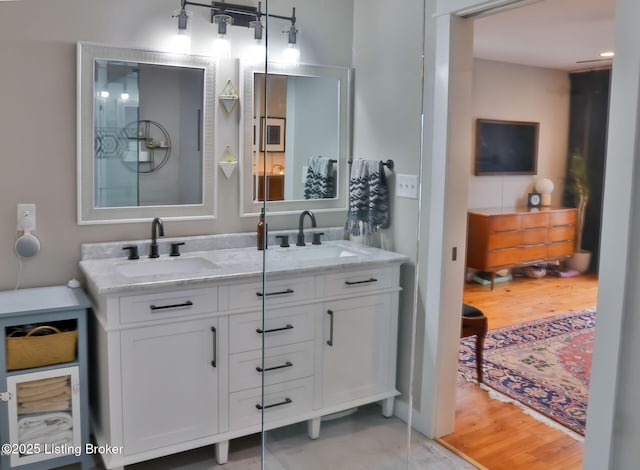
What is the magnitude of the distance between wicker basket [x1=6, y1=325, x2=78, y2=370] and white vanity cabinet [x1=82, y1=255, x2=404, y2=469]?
11cm

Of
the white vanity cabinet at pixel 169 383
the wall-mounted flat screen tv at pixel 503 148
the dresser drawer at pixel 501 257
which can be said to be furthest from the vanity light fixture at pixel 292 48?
the dresser drawer at pixel 501 257

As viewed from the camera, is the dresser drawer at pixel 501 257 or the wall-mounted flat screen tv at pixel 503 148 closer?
the wall-mounted flat screen tv at pixel 503 148

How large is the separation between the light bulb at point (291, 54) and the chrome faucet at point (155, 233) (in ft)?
3.14

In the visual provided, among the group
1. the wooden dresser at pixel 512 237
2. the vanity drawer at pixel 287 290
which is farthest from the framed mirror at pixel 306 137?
the wooden dresser at pixel 512 237

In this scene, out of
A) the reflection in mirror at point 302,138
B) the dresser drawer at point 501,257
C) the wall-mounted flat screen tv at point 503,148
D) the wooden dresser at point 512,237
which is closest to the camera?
the reflection in mirror at point 302,138

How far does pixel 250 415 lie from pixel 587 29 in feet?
8.71

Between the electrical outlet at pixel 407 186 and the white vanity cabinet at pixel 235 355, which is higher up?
the electrical outlet at pixel 407 186

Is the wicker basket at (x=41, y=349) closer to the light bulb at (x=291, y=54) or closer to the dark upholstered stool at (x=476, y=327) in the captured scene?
the light bulb at (x=291, y=54)

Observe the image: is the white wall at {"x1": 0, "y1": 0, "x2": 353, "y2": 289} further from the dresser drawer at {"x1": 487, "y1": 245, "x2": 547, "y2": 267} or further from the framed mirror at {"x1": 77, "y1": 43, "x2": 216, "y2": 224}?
the dresser drawer at {"x1": 487, "y1": 245, "x2": 547, "y2": 267}

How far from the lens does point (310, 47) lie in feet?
6.99

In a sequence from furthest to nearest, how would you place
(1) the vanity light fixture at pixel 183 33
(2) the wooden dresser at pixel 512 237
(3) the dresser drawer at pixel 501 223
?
(3) the dresser drawer at pixel 501 223, (2) the wooden dresser at pixel 512 237, (1) the vanity light fixture at pixel 183 33

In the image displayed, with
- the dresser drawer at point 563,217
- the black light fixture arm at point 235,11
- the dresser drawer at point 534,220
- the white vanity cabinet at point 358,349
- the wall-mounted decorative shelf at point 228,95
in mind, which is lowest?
the white vanity cabinet at point 358,349

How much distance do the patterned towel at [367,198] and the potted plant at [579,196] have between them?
116 cm

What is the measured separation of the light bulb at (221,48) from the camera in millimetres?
2631
